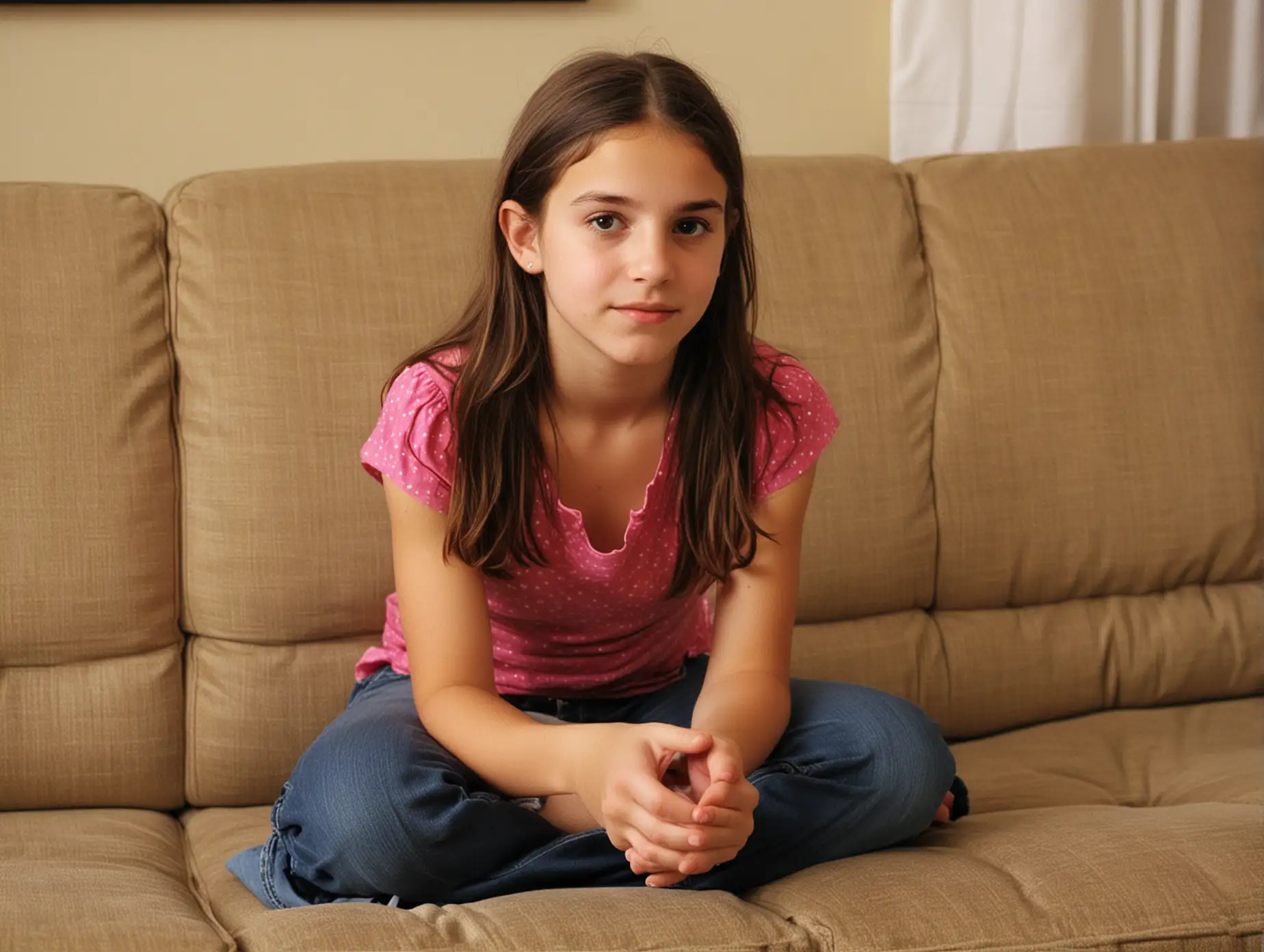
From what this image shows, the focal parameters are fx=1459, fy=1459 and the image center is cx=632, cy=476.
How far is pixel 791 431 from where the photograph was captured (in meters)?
1.39

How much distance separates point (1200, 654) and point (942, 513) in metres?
0.37

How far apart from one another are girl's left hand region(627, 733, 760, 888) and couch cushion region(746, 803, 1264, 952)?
0.08 meters

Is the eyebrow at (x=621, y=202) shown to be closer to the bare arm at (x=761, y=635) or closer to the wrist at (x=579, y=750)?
the bare arm at (x=761, y=635)

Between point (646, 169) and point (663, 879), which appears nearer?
point (663, 879)

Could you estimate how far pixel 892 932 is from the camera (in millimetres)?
1043

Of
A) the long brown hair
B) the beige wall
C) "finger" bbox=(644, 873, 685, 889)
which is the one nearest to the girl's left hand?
"finger" bbox=(644, 873, 685, 889)

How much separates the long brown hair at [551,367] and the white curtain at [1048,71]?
78 centimetres

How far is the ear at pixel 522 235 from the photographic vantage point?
1.31 metres

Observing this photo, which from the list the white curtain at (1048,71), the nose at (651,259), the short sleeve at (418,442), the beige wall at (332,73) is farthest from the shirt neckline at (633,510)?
the white curtain at (1048,71)

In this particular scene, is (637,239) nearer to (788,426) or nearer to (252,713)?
(788,426)

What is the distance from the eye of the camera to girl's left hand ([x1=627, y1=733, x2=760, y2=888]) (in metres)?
1.04

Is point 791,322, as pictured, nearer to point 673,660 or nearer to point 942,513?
point 942,513

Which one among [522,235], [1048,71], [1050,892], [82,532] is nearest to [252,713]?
[82,532]

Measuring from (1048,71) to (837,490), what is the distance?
77cm
